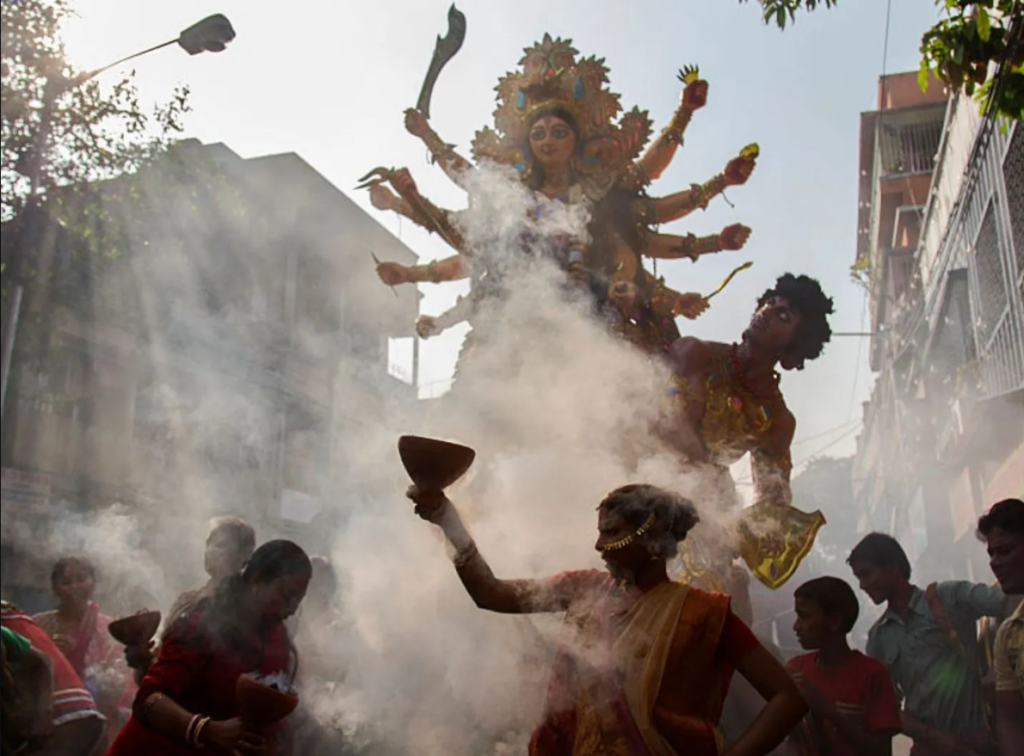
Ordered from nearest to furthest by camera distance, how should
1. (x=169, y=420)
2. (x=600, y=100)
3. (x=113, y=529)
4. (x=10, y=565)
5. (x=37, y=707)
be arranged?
(x=37, y=707) < (x=600, y=100) < (x=10, y=565) < (x=113, y=529) < (x=169, y=420)

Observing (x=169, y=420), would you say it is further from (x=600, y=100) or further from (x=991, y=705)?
(x=991, y=705)

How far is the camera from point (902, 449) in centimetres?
2211

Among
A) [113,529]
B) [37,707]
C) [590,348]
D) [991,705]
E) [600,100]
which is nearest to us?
[991,705]

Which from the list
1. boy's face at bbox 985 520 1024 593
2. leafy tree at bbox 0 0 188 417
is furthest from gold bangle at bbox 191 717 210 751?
leafy tree at bbox 0 0 188 417

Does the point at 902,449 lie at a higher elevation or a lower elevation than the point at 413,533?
higher

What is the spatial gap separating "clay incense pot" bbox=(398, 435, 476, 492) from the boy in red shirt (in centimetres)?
170

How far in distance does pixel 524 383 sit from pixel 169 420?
1577 cm

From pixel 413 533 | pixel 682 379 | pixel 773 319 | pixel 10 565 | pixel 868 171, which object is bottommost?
pixel 10 565

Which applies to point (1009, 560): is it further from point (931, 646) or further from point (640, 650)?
point (640, 650)

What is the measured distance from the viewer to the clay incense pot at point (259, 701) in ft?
8.50

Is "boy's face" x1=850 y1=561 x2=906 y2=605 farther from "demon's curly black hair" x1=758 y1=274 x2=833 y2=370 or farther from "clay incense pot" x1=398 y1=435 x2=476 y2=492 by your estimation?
"clay incense pot" x1=398 y1=435 x2=476 y2=492

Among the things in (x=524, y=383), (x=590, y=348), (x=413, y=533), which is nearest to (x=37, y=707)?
(x=413, y=533)

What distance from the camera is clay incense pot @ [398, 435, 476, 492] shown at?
2529 millimetres

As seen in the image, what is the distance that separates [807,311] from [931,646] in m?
1.55
